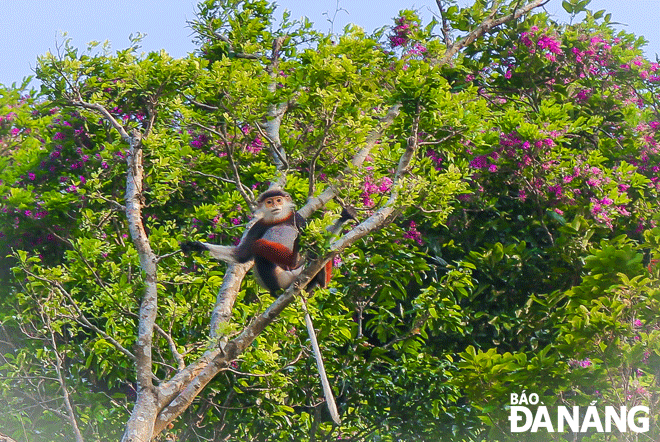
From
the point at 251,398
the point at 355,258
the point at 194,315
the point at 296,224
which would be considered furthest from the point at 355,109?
the point at 251,398

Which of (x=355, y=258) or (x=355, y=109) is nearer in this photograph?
(x=355, y=109)

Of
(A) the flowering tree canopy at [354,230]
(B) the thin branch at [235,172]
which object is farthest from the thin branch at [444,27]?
(B) the thin branch at [235,172]

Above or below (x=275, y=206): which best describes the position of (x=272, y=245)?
below

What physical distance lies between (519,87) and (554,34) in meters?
0.89

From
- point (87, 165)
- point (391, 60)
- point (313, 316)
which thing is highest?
point (391, 60)

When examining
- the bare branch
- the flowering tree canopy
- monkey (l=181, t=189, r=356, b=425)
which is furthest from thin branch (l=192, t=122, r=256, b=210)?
the bare branch

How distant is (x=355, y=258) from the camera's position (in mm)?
10094

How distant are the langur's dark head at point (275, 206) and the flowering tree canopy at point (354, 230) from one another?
0.97 feet

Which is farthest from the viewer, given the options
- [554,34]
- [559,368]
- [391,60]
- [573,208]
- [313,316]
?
[554,34]

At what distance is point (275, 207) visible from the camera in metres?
8.27

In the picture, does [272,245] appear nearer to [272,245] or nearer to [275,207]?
[272,245]

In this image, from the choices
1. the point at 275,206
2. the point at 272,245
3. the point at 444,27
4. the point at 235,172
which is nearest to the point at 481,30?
the point at 444,27

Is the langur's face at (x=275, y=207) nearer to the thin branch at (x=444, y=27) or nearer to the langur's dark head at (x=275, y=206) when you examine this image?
the langur's dark head at (x=275, y=206)

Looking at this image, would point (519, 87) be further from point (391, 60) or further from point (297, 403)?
point (297, 403)
